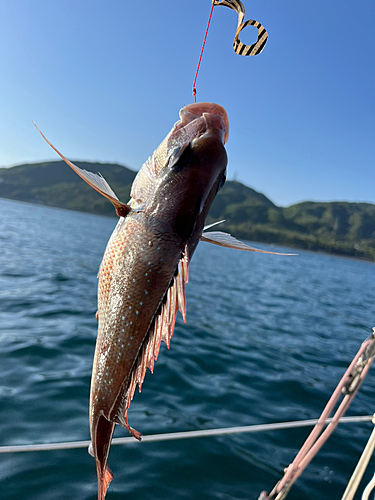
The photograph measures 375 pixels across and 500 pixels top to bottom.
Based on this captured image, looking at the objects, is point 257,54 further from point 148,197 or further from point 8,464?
point 8,464

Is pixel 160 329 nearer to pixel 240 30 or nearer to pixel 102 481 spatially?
pixel 102 481

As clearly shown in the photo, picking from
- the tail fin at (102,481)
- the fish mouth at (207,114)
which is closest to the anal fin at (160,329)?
the tail fin at (102,481)

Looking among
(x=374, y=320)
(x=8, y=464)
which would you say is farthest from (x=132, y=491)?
(x=374, y=320)

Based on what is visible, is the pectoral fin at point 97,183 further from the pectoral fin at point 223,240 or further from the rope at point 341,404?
the rope at point 341,404

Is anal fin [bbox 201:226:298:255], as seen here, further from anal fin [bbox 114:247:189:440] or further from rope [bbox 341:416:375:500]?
rope [bbox 341:416:375:500]

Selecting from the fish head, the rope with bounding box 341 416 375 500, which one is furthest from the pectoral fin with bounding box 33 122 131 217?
the rope with bounding box 341 416 375 500

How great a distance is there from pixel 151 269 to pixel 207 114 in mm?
1169

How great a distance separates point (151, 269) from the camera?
2.25 metres

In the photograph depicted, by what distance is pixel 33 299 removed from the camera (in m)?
11.6

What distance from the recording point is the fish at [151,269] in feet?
7.36

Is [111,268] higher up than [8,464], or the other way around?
[111,268]

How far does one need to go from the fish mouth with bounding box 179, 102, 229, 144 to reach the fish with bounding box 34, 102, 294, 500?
19 mm

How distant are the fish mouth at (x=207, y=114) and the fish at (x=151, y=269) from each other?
0.06 ft

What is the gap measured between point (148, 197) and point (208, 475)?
4277 millimetres
